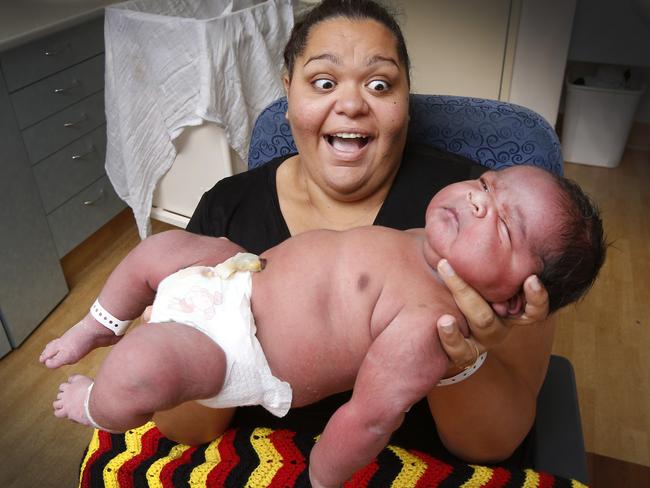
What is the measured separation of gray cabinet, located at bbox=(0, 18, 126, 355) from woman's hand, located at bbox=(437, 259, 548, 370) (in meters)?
1.74

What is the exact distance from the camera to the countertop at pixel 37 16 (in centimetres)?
206

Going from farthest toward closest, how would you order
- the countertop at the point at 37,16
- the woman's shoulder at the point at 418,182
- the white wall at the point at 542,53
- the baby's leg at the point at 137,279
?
the white wall at the point at 542,53 < the countertop at the point at 37,16 < the woman's shoulder at the point at 418,182 < the baby's leg at the point at 137,279

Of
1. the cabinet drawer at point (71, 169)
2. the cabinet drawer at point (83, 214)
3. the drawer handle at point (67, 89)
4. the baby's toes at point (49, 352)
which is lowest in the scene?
the cabinet drawer at point (83, 214)

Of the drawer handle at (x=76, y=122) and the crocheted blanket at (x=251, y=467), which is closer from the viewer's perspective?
the crocheted blanket at (x=251, y=467)

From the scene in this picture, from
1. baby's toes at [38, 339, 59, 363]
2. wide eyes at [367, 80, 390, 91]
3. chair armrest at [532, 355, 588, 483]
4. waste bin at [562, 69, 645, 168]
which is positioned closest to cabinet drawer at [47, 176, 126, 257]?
baby's toes at [38, 339, 59, 363]

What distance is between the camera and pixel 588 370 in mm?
2061

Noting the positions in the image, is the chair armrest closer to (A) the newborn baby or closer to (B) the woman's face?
(A) the newborn baby

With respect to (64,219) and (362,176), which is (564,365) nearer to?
(362,176)

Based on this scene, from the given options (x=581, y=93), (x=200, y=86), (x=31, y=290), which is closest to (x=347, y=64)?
(x=200, y=86)

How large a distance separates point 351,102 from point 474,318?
1.66 ft

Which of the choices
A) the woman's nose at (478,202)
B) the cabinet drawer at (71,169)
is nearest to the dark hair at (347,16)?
the woman's nose at (478,202)

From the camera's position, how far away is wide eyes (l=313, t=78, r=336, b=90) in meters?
1.22

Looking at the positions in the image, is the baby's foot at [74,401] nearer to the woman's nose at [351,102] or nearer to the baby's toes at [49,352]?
the baby's toes at [49,352]

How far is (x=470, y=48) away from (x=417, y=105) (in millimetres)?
1536
